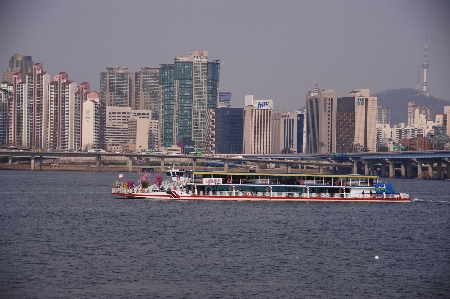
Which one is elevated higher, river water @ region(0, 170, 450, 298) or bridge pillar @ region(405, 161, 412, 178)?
bridge pillar @ region(405, 161, 412, 178)

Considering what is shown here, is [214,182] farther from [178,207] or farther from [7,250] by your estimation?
[7,250]

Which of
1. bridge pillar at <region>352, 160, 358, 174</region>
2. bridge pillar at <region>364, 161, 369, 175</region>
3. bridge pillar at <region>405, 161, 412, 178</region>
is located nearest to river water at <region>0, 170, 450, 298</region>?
bridge pillar at <region>405, 161, 412, 178</region>

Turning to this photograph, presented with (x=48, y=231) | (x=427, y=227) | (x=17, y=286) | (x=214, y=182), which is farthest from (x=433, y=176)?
(x=17, y=286)

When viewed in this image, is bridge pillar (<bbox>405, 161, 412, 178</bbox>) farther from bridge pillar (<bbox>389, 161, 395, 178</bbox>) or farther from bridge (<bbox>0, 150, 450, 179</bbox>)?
bridge pillar (<bbox>389, 161, 395, 178</bbox>)

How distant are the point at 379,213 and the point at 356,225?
11.4 metres

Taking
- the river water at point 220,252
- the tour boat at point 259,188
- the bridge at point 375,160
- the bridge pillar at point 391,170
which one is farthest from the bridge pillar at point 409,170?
the river water at point 220,252

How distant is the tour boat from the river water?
7.44m

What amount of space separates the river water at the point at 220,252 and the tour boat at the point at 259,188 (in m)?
7.44

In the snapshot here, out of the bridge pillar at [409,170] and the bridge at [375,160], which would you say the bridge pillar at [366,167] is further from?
the bridge pillar at [409,170]

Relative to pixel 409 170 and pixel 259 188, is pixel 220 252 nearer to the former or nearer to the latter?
pixel 259 188

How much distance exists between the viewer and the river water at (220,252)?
38125 millimetres

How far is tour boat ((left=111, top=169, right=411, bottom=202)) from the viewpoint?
274 ft

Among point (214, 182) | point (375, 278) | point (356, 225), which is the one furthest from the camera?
point (214, 182)

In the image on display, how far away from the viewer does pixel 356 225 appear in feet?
208
